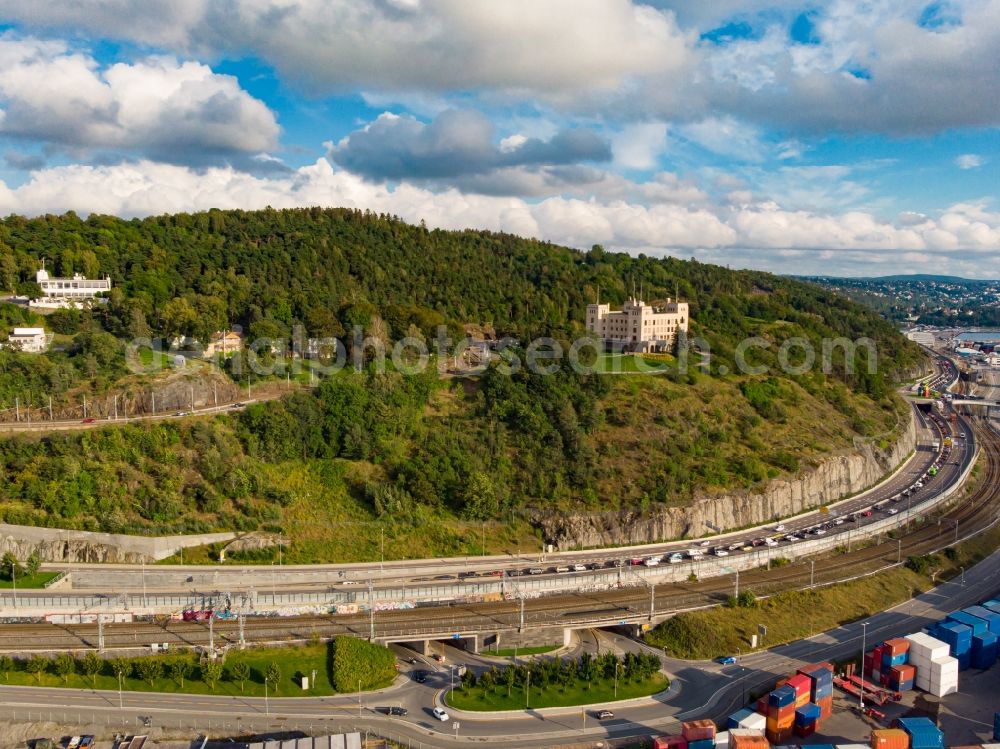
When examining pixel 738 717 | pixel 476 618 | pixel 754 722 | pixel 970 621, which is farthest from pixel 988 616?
pixel 476 618

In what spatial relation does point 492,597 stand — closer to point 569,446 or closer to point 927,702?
point 569,446

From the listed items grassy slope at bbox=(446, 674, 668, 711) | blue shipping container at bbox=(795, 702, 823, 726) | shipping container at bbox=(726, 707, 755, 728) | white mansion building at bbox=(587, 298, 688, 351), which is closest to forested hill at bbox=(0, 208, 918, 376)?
white mansion building at bbox=(587, 298, 688, 351)

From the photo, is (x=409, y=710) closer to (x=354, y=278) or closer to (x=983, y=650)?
(x=983, y=650)

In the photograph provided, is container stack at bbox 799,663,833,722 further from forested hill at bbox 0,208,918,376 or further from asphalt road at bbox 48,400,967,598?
forested hill at bbox 0,208,918,376

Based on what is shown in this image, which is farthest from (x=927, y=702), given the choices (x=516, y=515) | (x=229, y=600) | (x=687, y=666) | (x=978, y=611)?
(x=229, y=600)

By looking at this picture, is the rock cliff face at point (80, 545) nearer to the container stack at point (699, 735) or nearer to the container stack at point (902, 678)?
the container stack at point (699, 735)

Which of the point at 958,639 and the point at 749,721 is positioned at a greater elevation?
the point at 958,639

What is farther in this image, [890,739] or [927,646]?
[927,646]
